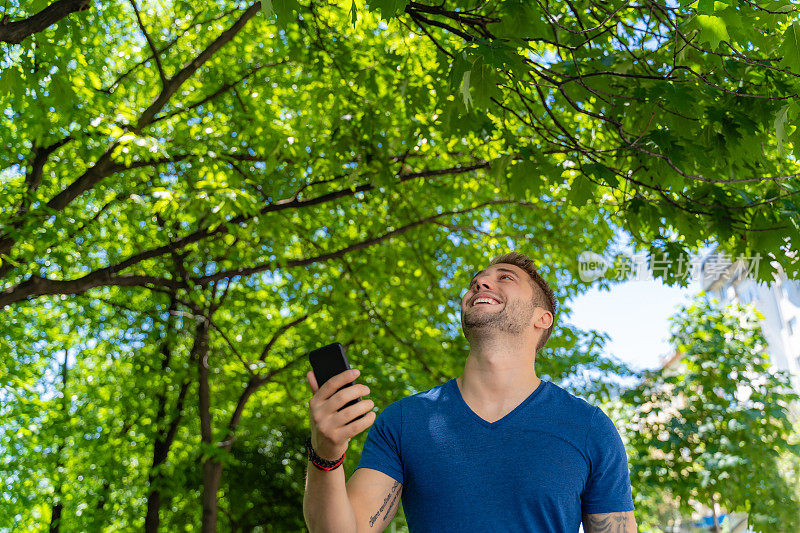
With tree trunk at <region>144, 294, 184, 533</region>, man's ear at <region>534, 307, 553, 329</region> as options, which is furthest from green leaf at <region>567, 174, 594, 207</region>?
tree trunk at <region>144, 294, 184, 533</region>

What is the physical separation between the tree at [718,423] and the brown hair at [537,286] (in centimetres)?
821

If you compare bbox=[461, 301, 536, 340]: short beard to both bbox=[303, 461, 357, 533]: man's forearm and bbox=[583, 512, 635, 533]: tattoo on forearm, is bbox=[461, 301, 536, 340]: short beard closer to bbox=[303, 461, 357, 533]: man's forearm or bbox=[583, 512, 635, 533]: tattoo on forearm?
bbox=[583, 512, 635, 533]: tattoo on forearm

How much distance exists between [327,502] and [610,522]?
896mm

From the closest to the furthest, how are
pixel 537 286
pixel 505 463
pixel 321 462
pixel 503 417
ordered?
pixel 321 462
pixel 505 463
pixel 503 417
pixel 537 286

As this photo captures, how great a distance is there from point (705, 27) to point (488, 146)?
196 inches

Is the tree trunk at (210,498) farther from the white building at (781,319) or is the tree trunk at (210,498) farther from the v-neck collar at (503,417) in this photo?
the white building at (781,319)

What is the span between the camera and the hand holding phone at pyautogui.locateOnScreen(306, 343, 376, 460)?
5.45ft

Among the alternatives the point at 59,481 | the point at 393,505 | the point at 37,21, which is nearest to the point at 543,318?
the point at 393,505

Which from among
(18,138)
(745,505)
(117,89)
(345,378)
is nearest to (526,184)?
(345,378)

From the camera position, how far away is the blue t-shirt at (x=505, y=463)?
6.75 ft

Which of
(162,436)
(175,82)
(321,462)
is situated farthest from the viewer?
(162,436)

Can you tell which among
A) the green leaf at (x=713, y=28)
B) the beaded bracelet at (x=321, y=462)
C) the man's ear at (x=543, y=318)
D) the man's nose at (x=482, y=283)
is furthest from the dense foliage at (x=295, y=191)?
the beaded bracelet at (x=321, y=462)

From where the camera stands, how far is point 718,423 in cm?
1044

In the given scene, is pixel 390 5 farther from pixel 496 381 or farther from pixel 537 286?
pixel 496 381
